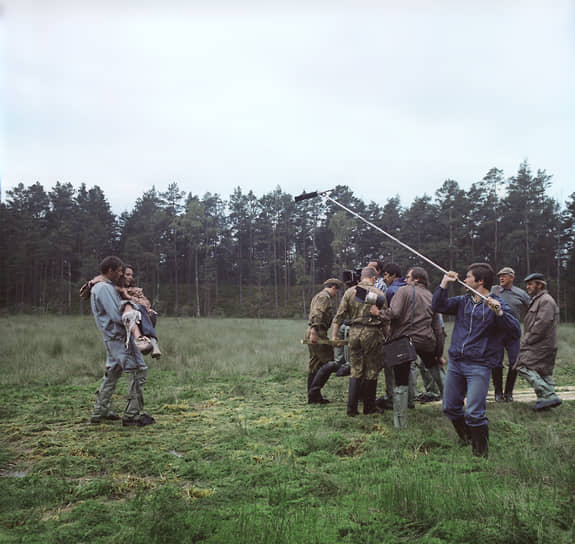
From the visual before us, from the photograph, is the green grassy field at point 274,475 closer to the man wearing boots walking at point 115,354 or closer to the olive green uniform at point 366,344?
the man wearing boots walking at point 115,354

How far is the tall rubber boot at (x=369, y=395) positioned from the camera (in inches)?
244

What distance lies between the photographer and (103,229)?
5131cm

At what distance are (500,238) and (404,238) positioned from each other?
9.90 metres

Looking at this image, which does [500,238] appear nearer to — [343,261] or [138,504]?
[343,261]

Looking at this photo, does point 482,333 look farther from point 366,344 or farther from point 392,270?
point 392,270

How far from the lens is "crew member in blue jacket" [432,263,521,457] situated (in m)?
4.16

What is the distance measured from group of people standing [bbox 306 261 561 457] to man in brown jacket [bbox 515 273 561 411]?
0.01 meters

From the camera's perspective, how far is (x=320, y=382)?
6.96 metres

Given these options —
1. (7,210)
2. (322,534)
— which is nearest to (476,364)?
(322,534)

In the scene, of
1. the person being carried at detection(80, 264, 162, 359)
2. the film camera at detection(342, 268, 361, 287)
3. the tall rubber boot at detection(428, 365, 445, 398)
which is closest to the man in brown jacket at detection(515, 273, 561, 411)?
the tall rubber boot at detection(428, 365, 445, 398)

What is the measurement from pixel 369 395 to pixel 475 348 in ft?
7.82

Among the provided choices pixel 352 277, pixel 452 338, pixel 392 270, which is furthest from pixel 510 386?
pixel 452 338

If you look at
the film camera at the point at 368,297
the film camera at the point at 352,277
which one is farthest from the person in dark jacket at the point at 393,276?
the film camera at the point at 368,297

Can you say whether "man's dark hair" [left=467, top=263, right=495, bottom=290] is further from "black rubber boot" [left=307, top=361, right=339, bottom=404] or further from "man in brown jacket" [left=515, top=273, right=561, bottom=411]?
"black rubber boot" [left=307, top=361, right=339, bottom=404]
